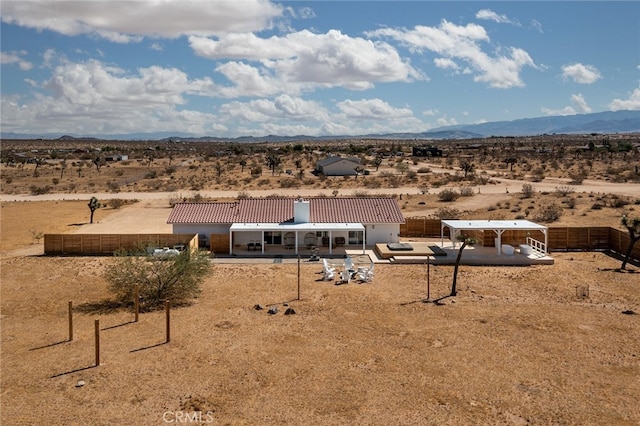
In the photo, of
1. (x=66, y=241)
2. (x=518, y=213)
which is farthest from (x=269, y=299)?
(x=518, y=213)

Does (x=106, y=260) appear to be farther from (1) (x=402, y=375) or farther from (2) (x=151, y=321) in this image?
(1) (x=402, y=375)

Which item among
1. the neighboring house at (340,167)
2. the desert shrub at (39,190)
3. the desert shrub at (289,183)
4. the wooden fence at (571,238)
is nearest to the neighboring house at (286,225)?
the wooden fence at (571,238)

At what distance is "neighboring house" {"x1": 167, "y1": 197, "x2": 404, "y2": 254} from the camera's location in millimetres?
32812

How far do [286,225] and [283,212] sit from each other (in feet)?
6.72

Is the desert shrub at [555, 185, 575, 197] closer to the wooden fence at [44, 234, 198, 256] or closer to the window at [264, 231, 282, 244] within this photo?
the window at [264, 231, 282, 244]

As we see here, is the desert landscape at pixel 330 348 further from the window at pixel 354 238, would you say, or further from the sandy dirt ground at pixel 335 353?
the window at pixel 354 238

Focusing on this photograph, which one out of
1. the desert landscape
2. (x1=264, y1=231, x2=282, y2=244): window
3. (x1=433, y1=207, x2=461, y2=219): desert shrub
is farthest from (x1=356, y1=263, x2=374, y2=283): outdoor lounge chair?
(x1=433, y1=207, x2=461, y2=219): desert shrub

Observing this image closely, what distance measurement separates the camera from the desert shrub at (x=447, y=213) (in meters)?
43.8

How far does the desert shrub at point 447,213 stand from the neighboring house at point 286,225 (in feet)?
30.5

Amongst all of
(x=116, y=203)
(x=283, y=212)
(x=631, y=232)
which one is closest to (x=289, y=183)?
(x=116, y=203)

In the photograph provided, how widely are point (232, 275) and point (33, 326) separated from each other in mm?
9597

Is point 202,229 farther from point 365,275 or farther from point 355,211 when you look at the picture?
point 365,275

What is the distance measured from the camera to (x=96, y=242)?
3234 centimetres

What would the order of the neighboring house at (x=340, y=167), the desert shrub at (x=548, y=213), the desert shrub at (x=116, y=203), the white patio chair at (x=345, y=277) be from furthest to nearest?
the neighboring house at (x=340, y=167) → the desert shrub at (x=116, y=203) → the desert shrub at (x=548, y=213) → the white patio chair at (x=345, y=277)
